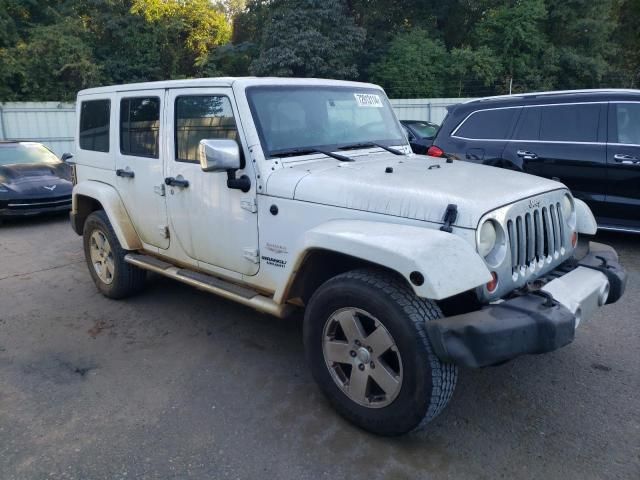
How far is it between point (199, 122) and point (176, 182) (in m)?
0.48

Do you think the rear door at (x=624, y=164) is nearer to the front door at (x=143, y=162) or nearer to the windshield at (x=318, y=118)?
the windshield at (x=318, y=118)

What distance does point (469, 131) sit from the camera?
23.4 ft

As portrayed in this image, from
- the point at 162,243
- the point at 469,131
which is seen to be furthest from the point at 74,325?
the point at 469,131

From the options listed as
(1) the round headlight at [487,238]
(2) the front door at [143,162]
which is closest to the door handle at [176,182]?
(2) the front door at [143,162]

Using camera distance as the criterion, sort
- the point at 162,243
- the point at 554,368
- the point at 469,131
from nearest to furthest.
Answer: the point at 554,368
the point at 162,243
the point at 469,131

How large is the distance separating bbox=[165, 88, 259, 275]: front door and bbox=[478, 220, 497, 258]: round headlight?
1.48 metres

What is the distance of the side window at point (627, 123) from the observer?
609cm

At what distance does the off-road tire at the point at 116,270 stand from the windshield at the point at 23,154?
5.63 m

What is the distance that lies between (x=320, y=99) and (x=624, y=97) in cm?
417

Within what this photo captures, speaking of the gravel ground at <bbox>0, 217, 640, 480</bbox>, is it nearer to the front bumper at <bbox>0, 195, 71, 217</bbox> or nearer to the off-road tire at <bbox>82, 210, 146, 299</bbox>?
the off-road tire at <bbox>82, 210, 146, 299</bbox>

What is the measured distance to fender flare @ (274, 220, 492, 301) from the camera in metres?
2.46

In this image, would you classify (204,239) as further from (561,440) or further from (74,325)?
(561,440)

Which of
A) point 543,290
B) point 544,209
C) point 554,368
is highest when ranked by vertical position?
point 544,209

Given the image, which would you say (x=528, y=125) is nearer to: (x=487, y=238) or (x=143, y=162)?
(x=487, y=238)
